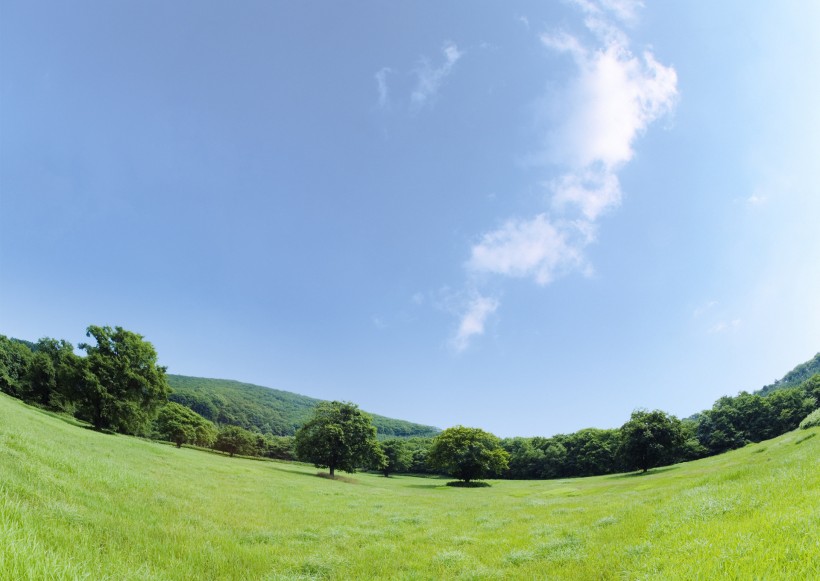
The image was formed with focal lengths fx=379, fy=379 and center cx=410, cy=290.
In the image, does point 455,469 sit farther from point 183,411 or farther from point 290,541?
point 183,411

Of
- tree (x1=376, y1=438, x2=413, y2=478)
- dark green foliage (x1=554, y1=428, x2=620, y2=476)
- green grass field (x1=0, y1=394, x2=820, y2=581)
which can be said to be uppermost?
green grass field (x1=0, y1=394, x2=820, y2=581)

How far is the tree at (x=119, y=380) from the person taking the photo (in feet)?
182

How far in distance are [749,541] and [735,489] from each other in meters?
8.39

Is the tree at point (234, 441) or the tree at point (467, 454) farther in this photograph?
the tree at point (234, 441)

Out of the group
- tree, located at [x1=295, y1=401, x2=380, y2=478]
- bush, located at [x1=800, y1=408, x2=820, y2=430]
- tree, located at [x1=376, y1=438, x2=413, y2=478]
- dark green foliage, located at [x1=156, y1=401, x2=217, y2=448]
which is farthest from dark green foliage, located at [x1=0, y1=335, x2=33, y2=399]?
bush, located at [x1=800, y1=408, x2=820, y2=430]

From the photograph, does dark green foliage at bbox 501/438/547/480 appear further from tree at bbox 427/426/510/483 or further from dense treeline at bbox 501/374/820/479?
tree at bbox 427/426/510/483

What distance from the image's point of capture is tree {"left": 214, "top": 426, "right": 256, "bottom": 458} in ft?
386

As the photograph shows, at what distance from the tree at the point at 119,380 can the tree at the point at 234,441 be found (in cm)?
6081

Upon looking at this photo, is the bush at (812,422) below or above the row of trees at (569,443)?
above

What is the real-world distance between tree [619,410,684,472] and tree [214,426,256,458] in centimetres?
10728

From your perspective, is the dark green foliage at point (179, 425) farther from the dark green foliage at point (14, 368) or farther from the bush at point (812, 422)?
the bush at point (812, 422)

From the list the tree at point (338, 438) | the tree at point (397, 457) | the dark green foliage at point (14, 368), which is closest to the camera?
the tree at point (338, 438)

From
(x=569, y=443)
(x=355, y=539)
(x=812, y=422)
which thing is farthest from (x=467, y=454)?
(x=569, y=443)

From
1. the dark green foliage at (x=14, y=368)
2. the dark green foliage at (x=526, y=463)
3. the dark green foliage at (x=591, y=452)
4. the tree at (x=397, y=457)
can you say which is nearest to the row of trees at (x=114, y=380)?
the dark green foliage at (x=14, y=368)
